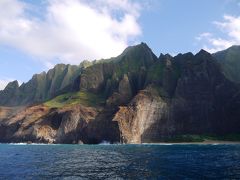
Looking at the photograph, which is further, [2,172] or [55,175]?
[2,172]

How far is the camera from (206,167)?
85.9 metres

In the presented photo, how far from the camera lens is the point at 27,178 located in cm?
7156

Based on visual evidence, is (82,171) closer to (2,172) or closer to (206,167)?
(2,172)

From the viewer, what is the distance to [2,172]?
271 ft

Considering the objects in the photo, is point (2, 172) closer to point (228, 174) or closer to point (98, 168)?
point (98, 168)

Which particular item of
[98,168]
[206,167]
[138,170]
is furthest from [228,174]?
[98,168]

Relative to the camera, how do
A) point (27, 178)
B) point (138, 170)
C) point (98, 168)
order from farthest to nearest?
point (98, 168)
point (138, 170)
point (27, 178)

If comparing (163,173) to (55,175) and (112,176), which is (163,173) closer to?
(112,176)

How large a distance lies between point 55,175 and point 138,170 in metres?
19.2

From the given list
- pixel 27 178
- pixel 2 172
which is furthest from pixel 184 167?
pixel 2 172

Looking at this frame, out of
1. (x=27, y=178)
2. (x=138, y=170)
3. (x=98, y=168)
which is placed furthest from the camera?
(x=98, y=168)

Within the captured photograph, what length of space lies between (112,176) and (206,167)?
1023 inches

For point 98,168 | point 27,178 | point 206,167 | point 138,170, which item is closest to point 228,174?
point 206,167

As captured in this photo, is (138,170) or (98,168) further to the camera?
(98,168)
